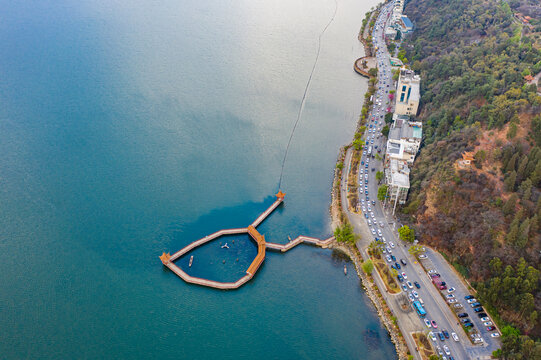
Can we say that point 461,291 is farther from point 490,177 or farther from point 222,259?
point 222,259

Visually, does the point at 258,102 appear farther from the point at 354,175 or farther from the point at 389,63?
the point at 389,63

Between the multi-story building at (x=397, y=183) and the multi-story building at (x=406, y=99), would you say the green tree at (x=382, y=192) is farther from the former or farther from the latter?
the multi-story building at (x=406, y=99)

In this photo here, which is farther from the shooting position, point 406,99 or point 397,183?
point 406,99

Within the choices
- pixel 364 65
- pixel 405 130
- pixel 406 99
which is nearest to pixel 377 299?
pixel 405 130

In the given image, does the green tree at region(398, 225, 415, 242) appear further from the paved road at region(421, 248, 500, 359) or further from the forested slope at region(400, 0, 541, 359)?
the paved road at region(421, 248, 500, 359)

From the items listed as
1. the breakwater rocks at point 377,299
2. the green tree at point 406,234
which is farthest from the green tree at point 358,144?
the breakwater rocks at point 377,299

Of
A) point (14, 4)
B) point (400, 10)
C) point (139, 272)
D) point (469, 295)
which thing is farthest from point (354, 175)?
point (14, 4)
